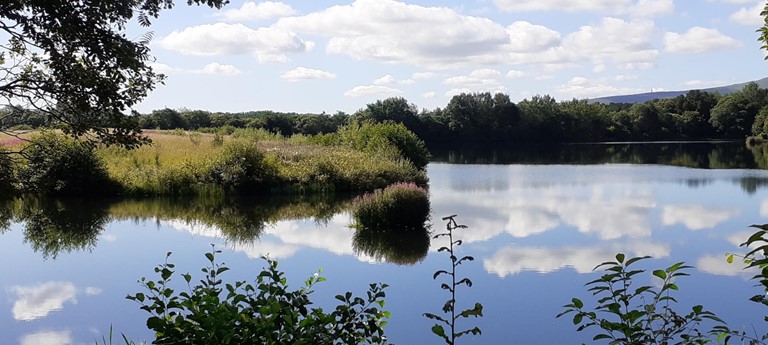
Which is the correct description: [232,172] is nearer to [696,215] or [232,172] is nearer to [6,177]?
[696,215]

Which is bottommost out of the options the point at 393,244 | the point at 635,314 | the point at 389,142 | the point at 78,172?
the point at 393,244

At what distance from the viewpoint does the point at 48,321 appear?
7.45 m

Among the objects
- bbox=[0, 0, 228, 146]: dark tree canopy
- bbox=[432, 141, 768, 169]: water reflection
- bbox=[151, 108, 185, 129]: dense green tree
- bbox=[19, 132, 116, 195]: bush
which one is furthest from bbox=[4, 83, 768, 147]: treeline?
bbox=[0, 0, 228, 146]: dark tree canopy

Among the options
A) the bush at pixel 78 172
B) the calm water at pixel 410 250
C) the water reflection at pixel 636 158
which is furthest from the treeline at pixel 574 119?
the calm water at pixel 410 250

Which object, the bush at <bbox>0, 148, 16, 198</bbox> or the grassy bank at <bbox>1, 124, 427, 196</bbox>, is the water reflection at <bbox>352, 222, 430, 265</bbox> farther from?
the grassy bank at <bbox>1, 124, 427, 196</bbox>

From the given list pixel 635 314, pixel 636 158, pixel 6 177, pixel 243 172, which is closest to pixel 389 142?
pixel 243 172

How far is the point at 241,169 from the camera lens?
2062 cm

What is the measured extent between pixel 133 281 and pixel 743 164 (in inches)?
1366

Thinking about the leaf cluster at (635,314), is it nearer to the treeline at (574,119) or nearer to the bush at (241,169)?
the bush at (241,169)

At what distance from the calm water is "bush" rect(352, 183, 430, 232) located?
0.76m

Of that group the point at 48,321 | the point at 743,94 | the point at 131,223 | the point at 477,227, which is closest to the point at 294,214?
the point at 131,223

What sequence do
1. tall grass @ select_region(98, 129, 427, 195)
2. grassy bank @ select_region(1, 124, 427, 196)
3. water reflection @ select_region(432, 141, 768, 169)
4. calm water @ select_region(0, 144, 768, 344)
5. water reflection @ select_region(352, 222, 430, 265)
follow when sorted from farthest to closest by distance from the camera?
water reflection @ select_region(432, 141, 768, 169) → tall grass @ select_region(98, 129, 427, 195) → grassy bank @ select_region(1, 124, 427, 196) → water reflection @ select_region(352, 222, 430, 265) → calm water @ select_region(0, 144, 768, 344)

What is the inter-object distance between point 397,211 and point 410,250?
205 cm

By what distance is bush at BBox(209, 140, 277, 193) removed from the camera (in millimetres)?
20625
